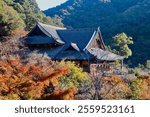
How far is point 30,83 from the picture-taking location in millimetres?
16047

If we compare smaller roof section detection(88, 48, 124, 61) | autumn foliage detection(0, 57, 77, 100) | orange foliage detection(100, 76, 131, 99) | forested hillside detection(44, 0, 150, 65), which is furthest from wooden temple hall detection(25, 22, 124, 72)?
forested hillside detection(44, 0, 150, 65)

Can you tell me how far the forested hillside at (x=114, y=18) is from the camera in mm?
64500

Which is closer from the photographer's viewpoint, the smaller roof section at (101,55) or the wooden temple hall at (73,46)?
the wooden temple hall at (73,46)

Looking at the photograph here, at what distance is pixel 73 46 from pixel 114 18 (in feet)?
189

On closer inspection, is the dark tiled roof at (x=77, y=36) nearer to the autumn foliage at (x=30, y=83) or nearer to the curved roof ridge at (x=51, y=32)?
the curved roof ridge at (x=51, y=32)

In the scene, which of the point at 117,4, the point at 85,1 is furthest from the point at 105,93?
the point at 85,1

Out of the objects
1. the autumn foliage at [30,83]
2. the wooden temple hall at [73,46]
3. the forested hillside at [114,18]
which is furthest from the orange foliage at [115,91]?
the forested hillside at [114,18]

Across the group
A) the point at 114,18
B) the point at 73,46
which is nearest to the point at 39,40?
the point at 73,46

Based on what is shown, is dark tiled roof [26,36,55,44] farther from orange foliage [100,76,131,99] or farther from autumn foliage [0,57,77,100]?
orange foliage [100,76,131,99]

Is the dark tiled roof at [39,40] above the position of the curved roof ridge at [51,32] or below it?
below

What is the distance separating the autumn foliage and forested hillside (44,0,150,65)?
3832 cm

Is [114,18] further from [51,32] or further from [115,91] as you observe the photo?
[115,91]

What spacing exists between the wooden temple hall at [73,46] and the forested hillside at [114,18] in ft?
81.8

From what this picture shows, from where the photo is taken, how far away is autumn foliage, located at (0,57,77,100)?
600 inches
